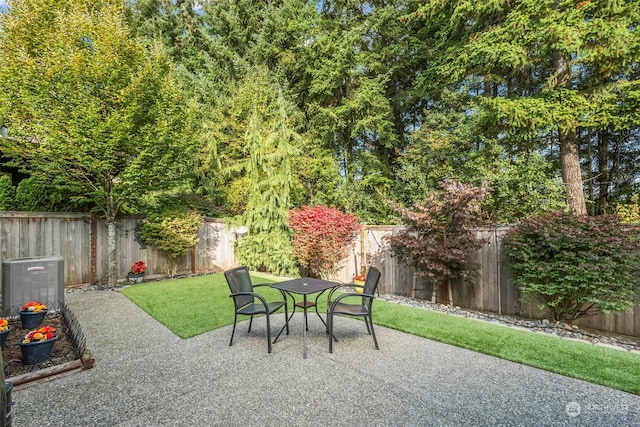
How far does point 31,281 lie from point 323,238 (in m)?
5.53

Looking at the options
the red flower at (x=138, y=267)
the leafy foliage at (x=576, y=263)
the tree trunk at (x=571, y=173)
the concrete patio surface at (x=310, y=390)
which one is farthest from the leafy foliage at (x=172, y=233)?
the tree trunk at (x=571, y=173)

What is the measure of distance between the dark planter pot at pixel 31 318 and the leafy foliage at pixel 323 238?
16.7ft

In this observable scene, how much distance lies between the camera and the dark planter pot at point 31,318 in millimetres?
3951

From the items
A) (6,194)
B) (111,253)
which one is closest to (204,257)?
(111,253)

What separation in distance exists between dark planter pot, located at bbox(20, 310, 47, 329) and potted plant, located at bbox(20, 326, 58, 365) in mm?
1150

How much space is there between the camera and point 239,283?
13.5 ft

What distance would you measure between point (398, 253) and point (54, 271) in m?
6.36

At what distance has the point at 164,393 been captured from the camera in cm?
275

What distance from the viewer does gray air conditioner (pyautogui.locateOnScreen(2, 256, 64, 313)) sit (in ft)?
15.7

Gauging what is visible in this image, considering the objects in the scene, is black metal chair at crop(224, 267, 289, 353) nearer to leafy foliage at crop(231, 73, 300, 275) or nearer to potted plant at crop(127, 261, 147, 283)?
leafy foliage at crop(231, 73, 300, 275)

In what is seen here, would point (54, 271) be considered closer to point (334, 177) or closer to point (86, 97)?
point (86, 97)

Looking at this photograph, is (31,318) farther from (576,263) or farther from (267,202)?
(576,263)

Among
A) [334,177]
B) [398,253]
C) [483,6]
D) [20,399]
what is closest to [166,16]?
[334,177]

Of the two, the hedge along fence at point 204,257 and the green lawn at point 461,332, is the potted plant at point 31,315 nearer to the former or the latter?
the green lawn at point 461,332
